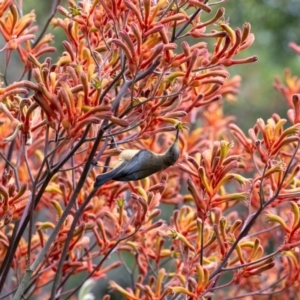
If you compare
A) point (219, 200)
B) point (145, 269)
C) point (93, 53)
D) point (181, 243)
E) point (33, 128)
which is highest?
point (93, 53)

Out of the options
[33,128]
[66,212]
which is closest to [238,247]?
[66,212]

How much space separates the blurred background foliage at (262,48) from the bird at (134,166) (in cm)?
328

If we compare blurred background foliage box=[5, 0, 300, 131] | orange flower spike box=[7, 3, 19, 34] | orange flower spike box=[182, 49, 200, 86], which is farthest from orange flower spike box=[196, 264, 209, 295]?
blurred background foliage box=[5, 0, 300, 131]

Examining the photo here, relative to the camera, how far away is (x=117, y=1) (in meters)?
1.15

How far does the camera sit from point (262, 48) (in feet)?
16.6

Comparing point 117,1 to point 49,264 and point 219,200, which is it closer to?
point 219,200

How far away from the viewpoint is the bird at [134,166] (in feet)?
3.90

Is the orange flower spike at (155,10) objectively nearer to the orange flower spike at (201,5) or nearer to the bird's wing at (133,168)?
the orange flower spike at (201,5)

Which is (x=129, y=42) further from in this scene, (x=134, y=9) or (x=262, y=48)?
(x=262, y=48)

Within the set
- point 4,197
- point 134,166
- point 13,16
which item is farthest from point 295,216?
point 13,16

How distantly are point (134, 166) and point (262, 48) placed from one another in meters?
4.03

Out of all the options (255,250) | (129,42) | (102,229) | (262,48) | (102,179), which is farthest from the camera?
(262,48)

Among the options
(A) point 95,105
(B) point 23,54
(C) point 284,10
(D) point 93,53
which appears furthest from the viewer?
(C) point 284,10

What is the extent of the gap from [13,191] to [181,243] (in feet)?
1.27
